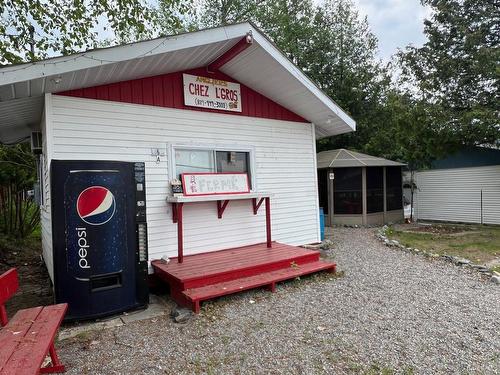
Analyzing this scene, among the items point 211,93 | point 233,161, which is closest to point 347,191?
point 233,161

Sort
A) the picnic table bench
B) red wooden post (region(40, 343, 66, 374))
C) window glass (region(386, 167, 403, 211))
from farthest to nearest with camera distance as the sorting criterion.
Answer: window glass (region(386, 167, 403, 211)) → red wooden post (region(40, 343, 66, 374)) → the picnic table bench

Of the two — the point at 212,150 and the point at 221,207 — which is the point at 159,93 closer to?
the point at 212,150

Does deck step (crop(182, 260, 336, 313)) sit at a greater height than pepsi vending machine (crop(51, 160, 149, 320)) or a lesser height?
lesser

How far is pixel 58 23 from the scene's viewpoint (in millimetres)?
7957

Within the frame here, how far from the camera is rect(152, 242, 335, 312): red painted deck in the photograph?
13.8 ft

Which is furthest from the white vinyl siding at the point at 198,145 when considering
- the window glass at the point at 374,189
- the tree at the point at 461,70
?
the tree at the point at 461,70

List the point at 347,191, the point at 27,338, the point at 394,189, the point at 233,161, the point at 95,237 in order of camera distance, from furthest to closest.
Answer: the point at 394,189 < the point at 347,191 < the point at 233,161 < the point at 95,237 < the point at 27,338

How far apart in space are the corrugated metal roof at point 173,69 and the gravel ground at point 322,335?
3.05m

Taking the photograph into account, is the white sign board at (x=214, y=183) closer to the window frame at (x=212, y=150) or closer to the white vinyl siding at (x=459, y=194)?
the window frame at (x=212, y=150)

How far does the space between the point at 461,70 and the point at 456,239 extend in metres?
5.46

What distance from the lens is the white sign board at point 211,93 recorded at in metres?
5.59

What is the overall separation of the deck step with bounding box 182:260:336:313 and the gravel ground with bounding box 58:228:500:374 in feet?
0.55

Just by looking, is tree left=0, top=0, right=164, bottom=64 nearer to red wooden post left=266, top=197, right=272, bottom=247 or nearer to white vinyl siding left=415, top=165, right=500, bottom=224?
red wooden post left=266, top=197, right=272, bottom=247

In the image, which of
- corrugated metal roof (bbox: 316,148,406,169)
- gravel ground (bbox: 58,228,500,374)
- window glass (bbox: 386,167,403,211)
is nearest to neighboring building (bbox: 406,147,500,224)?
window glass (bbox: 386,167,403,211)
